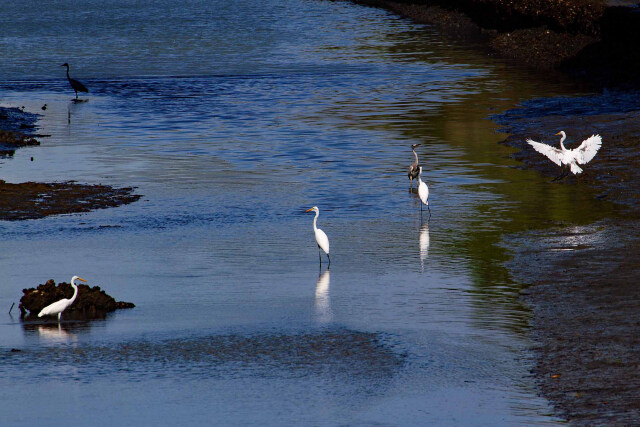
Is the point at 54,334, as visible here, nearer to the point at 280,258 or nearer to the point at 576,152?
the point at 280,258

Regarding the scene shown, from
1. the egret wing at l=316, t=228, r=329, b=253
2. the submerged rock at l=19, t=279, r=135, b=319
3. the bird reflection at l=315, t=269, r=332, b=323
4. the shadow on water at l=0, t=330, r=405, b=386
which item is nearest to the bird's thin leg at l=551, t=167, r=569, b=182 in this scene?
the egret wing at l=316, t=228, r=329, b=253

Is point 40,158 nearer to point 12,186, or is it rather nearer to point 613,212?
point 12,186

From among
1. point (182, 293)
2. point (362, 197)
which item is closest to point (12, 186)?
point (362, 197)

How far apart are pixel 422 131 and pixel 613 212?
38.0ft

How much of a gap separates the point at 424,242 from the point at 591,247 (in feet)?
9.08

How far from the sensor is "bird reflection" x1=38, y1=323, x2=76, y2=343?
12454 mm

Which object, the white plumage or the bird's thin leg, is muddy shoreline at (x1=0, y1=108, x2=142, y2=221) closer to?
the white plumage

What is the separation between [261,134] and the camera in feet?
98.6

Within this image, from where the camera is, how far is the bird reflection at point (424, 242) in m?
16.3

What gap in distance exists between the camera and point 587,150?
68.3 ft

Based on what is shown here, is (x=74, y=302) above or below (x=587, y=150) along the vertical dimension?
below

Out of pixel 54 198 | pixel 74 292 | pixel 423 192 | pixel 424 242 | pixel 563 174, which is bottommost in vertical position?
pixel 74 292

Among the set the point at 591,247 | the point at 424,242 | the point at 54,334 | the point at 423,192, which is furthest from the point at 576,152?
the point at 54,334

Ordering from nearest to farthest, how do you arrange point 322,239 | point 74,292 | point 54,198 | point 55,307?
point 55,307
point 74,292
point 322,239
point 54,198
